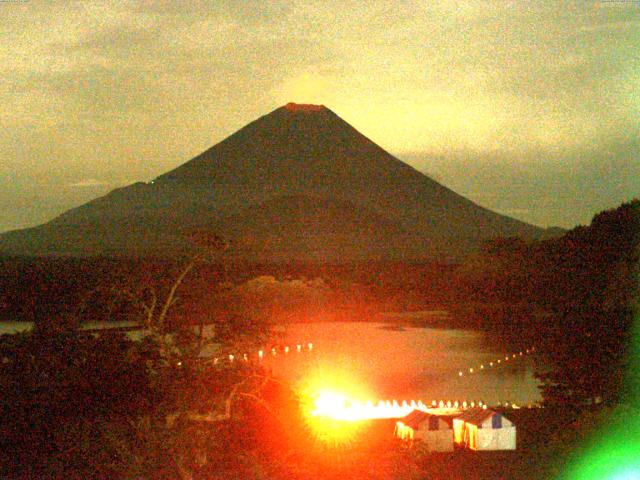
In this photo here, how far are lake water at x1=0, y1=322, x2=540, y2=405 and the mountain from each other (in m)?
12.5

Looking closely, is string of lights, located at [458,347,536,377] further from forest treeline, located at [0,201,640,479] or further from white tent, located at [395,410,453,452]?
white tent, located at [395,410,453,452]

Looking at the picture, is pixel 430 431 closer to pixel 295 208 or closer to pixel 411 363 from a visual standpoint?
pixel 411 363

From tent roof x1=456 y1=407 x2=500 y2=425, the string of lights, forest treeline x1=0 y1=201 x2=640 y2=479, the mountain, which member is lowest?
the string of lights

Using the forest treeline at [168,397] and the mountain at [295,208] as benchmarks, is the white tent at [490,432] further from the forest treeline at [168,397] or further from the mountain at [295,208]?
the mountain at [295,208]

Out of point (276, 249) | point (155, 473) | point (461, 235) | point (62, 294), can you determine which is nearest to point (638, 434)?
point (155, 473)

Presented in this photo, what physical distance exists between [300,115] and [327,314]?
116 feet

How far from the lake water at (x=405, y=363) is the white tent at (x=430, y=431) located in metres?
2.29

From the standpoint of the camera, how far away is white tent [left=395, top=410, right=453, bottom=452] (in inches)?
341

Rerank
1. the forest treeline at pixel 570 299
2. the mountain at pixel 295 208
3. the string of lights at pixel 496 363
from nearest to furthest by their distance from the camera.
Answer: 1. the forest treeline at pixel 570 299
2. the string of lights at pixel 496 363
3. the mountain at pixel 295 208

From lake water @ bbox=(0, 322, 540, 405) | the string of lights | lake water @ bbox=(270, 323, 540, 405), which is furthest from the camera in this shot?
the string of lights

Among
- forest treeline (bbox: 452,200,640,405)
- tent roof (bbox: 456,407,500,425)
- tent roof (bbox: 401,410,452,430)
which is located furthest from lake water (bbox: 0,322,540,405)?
tent roof (bbox: 456,407,500,425)

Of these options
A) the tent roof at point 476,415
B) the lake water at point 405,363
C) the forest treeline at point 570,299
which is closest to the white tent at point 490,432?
the tent roof at point 476,415

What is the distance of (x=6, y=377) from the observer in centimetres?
643

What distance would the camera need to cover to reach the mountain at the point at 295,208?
3953 centimetres
